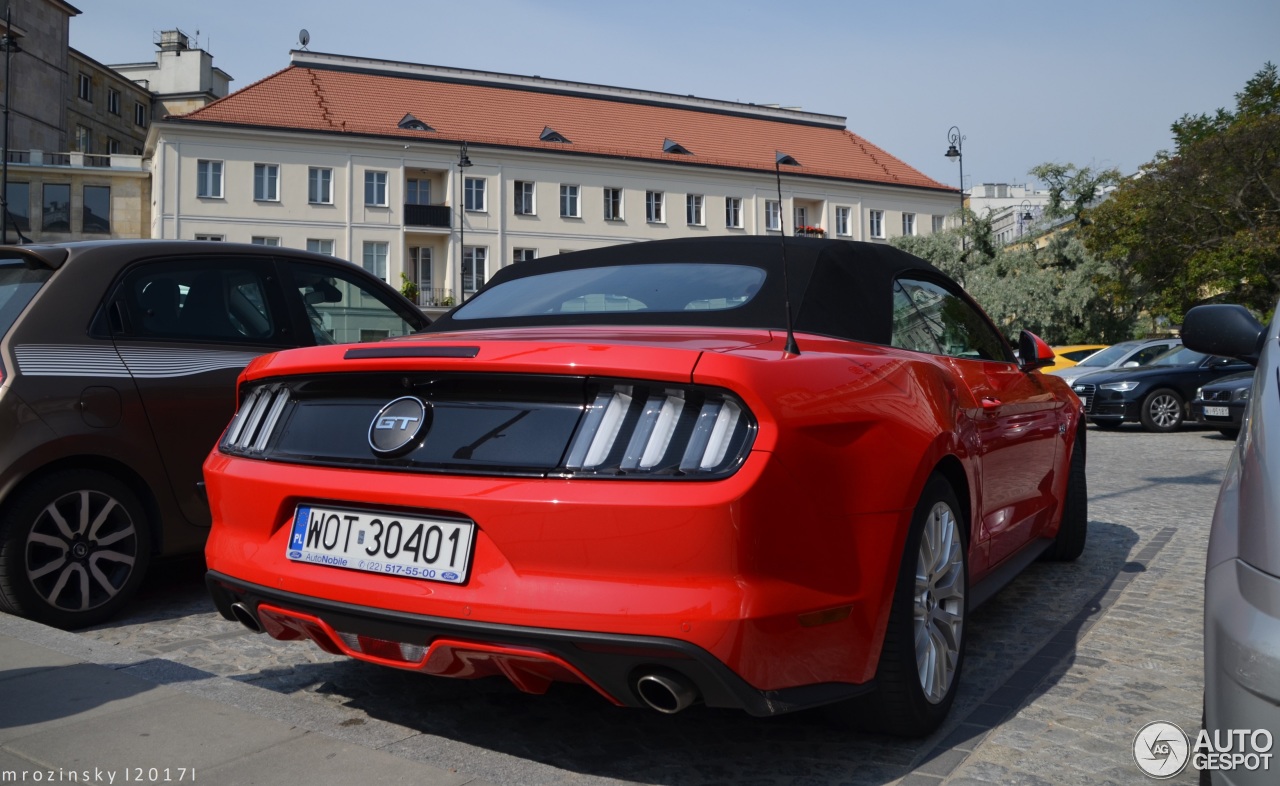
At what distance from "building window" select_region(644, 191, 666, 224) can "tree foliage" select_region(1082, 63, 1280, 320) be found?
2453 cm

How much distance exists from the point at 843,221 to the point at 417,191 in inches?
991

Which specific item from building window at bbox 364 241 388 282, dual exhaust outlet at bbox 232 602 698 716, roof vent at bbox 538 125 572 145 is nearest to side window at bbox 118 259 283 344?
dual exhaust outlet at bbox 232 602 698 716

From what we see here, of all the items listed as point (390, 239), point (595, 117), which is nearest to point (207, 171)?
point (390, 239)

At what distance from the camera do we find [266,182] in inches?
2146

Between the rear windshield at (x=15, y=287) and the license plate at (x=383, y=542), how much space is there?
248cm

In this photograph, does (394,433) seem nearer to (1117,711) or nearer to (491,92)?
(1117,711)

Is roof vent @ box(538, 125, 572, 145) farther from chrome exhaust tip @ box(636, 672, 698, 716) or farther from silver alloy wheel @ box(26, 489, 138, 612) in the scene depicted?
chrome exhaust tip @ box(636, 672, 698, 716)

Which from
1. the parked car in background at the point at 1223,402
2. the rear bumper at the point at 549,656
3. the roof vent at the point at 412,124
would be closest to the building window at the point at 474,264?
the roof vent at the point at 412,124

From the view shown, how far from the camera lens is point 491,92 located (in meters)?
63.9

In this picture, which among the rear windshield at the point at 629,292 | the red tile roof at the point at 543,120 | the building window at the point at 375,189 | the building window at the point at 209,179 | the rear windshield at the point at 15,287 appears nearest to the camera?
Result: the rear windshield at the point at 629,292

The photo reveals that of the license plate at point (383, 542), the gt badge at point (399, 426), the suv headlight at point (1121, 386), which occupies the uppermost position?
the suv headlight at point (1121, 386)

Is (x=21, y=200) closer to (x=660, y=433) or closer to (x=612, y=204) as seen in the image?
(x=612, y=204)

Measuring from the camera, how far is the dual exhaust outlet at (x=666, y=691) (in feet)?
8.91

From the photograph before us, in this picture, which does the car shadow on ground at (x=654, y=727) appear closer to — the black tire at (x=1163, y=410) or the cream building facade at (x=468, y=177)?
the black tire at (x=1163, y=410)
